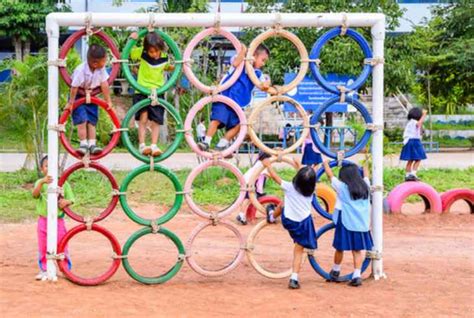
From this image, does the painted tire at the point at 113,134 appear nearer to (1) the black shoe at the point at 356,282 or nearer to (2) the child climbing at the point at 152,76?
(2) the child climbing at the point at 152,76

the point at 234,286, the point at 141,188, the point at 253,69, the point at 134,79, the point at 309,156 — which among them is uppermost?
the point at 253,69

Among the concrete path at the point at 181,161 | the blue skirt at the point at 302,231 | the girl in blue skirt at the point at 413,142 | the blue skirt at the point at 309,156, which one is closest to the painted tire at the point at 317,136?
the blue skirt at the point at 302,231

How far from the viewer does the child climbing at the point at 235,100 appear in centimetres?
793

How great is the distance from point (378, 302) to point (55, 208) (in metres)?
3.19

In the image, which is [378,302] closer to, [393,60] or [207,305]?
[207,305]

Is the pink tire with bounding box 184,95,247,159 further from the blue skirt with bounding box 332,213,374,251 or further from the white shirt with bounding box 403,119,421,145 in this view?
the white shirt with bounding box 403,119,421,145

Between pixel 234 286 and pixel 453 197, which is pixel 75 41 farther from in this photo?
pixel 453 197

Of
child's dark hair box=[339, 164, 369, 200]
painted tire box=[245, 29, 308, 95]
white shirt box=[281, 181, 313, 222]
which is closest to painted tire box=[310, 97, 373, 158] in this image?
child's dark hair box=[339, 164, 369, 200]

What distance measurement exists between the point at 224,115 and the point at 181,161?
13.0 m

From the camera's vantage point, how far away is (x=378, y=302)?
7.08 metres

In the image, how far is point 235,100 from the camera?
8.09 metres

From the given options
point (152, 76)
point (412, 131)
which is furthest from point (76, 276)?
point (412, 131)

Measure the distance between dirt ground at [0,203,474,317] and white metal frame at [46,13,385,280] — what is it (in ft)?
1.87

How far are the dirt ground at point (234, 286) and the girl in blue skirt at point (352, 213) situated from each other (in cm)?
36
